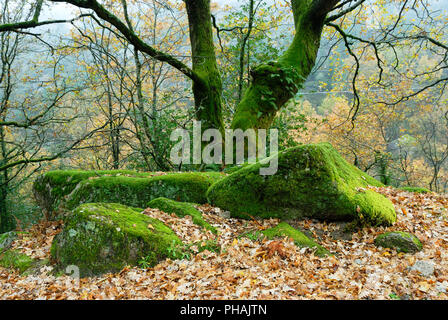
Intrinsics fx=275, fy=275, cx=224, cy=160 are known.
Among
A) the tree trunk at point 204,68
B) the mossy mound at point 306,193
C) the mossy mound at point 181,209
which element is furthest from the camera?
the tree trunk at point 204,68

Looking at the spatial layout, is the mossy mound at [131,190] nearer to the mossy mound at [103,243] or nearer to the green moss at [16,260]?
the green moss at [16,260]

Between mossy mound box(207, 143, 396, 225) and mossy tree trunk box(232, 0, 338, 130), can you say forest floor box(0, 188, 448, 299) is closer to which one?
mossy mound box(207, 143, 396, 225)

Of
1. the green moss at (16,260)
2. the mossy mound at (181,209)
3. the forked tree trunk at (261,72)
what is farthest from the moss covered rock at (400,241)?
the green moss at (16,260)

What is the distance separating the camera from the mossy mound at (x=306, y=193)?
15.5ft

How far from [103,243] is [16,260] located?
2206 millimetres

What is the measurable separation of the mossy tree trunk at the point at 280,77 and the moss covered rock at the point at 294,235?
3784mm

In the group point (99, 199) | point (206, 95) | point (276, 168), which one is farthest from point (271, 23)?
point (99, 199)

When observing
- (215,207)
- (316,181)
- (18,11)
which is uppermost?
(18,11)

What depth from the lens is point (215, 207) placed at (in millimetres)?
5539

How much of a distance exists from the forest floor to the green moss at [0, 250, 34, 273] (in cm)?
13

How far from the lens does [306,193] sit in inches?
190

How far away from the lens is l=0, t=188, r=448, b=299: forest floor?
124 inches
